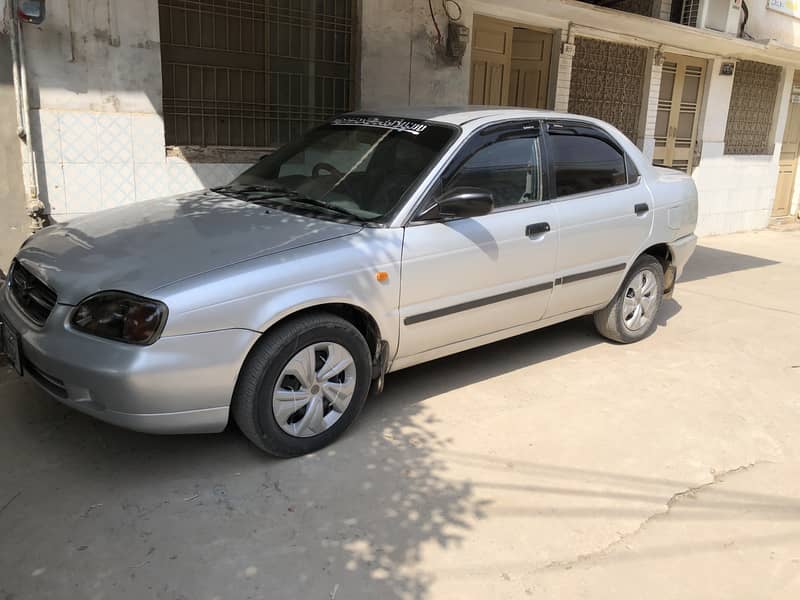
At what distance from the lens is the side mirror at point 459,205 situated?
3836 mm

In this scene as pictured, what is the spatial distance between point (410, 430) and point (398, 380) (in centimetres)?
72

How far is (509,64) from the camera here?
9023mm

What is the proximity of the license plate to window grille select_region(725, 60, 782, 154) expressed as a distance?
11486 mm

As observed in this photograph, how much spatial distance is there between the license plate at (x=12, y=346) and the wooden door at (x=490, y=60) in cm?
649

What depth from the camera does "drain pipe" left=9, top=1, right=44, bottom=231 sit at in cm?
511

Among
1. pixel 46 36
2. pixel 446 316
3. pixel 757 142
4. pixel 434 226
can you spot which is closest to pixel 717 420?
pixel 446 316

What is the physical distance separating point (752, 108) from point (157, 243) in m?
11.8

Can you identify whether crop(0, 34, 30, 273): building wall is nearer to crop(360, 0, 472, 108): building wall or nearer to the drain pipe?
the drain pipe

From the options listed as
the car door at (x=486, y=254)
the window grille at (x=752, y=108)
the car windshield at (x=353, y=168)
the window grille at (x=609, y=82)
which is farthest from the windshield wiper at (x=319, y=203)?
the window grille at (x=752, y=108)

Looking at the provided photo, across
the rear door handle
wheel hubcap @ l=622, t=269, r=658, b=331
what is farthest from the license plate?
wheel hubcap @ l=622, t=269, r=658, b=331

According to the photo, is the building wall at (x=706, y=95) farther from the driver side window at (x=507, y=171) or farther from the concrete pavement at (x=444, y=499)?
the concrete pavement at (x=444, y=499)

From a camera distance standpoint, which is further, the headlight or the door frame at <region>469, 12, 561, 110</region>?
the door frame at <region>469, 12, 561, 110</region>

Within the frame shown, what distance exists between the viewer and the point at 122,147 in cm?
576

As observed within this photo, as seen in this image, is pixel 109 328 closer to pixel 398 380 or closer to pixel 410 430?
pixel 410 430
